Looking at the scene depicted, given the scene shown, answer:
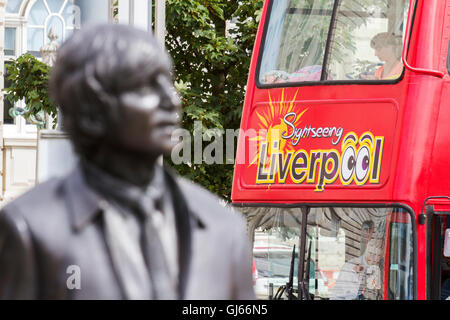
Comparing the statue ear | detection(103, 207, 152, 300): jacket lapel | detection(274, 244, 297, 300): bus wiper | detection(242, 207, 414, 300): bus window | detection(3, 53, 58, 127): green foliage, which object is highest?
the statue ear

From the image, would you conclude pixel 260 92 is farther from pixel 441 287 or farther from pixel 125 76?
pixel 125 76

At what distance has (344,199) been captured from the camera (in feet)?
30.2

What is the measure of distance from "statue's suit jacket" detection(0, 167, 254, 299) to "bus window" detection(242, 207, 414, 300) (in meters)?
6.66

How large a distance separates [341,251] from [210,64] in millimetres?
7496

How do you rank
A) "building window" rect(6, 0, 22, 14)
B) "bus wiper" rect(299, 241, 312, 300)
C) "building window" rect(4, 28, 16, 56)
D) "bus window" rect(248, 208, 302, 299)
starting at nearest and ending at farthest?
"bus wiper" rect(299, 241, 312, 300)
"bus window" rect(248, 208, 302, 299)
"building window" rect(4, 28, 16, 56)
"building window" rect(6, 0, 22, 14)

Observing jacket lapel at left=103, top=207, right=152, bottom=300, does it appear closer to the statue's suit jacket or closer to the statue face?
the statue's suit jacket

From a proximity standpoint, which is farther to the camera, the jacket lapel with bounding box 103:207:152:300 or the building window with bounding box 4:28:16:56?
the building window with bounding box 4:28:16:56

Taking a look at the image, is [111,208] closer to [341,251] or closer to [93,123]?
[93,123]

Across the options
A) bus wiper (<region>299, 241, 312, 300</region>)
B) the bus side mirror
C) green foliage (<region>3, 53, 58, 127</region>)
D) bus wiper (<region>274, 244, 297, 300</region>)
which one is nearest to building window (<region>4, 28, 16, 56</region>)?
green foliage (<region>3, 53, 58, 127</region>)

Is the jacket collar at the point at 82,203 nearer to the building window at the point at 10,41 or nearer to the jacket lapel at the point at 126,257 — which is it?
the jacket lapel at the point at 126,257

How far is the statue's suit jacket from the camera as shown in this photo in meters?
1.94

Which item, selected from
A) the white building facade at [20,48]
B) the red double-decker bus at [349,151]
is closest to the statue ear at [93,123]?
the red double-decker bus at [349,151]
